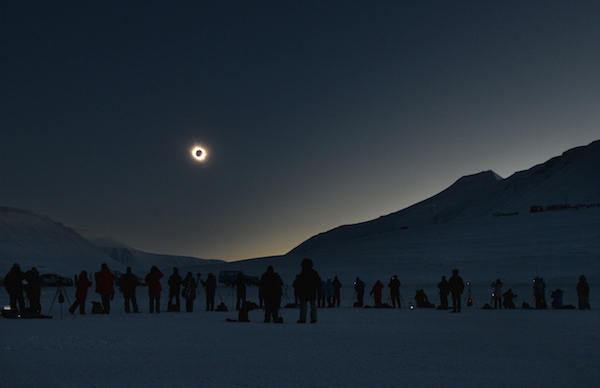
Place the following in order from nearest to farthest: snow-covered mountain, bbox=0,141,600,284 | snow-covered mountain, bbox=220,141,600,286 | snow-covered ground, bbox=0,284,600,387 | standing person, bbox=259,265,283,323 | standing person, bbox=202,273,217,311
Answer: snow-covered ground, bbox=0,284,600,387 → standing person, bbox=259,265,283,323 → standing person, bbox=202,273,217,311 → snow-covered mountain, bbox=220,141,600,286 → snow-covered mountain, bbox=0,141,600,284

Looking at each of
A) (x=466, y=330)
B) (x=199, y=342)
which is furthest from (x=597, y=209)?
(x=199, y=342)

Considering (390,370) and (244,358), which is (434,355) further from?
(244,358)

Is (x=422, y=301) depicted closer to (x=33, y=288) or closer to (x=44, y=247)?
(x=33, y=288)

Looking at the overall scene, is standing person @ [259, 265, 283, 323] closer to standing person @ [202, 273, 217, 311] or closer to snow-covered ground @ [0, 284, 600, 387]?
snow-covered ground @ [0, 284, 600, 387]

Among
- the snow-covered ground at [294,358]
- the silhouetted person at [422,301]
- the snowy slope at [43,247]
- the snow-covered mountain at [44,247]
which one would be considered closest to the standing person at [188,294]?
the snow-covered ground at [294,358]

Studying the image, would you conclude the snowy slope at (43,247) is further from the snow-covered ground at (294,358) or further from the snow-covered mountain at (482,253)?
the snow-covered ground at (294,358)

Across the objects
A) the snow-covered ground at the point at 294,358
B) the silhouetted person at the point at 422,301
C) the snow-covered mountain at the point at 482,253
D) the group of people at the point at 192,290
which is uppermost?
the snow-covered mountain at the point at 482,253

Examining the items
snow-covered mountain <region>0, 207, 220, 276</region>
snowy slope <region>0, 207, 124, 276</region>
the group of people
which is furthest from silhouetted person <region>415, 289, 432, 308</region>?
snowy slope <region>0, 207, 124, 276</region>

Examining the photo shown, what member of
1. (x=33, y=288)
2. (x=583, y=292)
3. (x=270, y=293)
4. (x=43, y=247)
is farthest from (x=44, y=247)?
(x=583, y=292)
